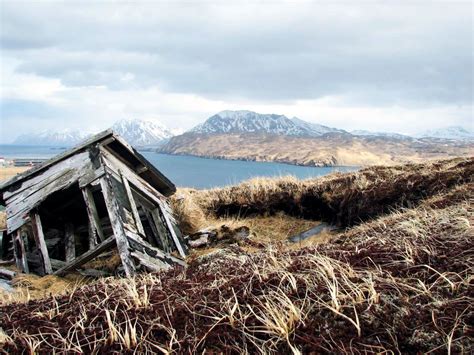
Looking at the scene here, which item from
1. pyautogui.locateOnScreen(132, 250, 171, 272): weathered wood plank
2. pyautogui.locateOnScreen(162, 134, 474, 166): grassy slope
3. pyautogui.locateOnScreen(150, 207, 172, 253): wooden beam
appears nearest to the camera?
pyautogui.locateOnScreen(132, 250, 171, 272): weathered wood plank

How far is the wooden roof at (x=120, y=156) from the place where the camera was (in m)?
7.42

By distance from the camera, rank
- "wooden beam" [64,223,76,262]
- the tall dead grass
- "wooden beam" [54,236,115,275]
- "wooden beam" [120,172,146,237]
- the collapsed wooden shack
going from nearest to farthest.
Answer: "wooden beam" [54,236,115,275], the collapsed wooden shack, "wooden beam" [120,172,146,237], "wooden beam" [64,223,76,262], the tall dead grass

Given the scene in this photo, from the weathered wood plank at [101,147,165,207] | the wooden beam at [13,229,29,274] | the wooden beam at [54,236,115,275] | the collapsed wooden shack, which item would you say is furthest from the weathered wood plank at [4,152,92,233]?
the wooden beam at [54,236,115,275]

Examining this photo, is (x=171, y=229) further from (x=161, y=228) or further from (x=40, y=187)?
(x=40, y=187)

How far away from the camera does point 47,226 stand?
8.62m

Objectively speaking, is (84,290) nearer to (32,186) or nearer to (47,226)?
(32,186)

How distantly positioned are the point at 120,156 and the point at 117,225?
2.91 meters

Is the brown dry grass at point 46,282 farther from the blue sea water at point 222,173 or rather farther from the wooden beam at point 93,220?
the blue sea water at point 222,173

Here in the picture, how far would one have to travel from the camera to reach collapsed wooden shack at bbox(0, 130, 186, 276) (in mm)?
6398

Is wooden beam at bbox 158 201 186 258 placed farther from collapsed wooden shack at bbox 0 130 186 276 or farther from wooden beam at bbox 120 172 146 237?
wooden beam at bbox 120 172 146 237

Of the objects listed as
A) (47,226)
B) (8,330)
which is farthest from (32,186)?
(8,330)

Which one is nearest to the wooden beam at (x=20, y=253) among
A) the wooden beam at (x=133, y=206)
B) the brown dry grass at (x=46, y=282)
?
the brown dry grass at (x=46, y=282)

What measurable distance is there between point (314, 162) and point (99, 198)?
109 m

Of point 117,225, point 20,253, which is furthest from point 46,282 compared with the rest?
point 20,253
